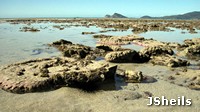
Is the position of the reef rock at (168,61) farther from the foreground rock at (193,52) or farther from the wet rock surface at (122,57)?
the foreground rock at (193,52)

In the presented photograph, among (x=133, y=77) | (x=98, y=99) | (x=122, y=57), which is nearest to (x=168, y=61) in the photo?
(x=122, y=57)

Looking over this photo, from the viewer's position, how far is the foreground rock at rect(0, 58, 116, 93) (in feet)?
34.8

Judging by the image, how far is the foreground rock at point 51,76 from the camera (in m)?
10.6

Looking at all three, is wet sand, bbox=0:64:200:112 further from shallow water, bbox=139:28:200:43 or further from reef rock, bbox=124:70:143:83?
shallow water, bbox=139:28:200:43

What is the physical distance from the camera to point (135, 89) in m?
11.0

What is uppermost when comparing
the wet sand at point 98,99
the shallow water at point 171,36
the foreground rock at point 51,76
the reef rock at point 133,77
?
the foreground rock at point 51,76

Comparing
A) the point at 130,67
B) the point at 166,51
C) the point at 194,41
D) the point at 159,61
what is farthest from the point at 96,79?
the point at 194,41

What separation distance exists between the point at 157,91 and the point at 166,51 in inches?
352

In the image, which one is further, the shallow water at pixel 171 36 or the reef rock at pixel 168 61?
the shallow water at pixel 171 36

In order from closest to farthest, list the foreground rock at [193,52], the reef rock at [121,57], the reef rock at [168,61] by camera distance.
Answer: the reef rock at [168,61], the reef rock at [121,57], the foreground rock at [193,52]

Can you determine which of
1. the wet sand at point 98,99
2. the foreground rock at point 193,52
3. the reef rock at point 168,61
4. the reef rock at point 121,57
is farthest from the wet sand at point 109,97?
the foreground rock at point 193,52

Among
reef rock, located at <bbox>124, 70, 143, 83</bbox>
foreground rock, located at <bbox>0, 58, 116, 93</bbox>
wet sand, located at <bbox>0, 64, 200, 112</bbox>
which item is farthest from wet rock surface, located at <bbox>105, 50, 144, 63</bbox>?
wet sand, located at <bbox>0, 64, 200, 112</bbox>

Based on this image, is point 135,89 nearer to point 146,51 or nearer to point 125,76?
point 125,76

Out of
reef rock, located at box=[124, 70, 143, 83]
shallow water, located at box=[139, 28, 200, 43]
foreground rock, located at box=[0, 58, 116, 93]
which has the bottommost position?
shallow water, located at box=[139, 28, 200, 43]
